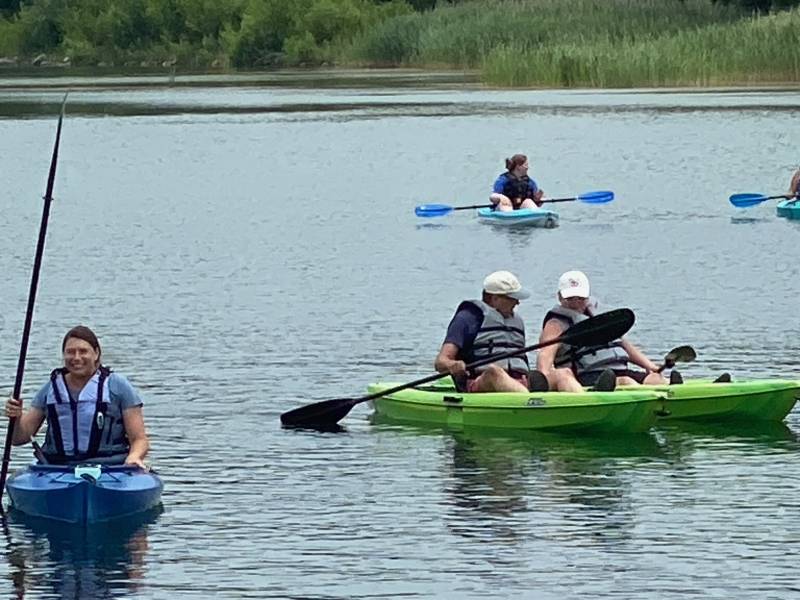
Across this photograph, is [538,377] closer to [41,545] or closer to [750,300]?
[41,545]

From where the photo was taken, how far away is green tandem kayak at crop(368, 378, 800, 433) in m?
15.5

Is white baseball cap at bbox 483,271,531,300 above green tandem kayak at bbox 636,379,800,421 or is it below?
above

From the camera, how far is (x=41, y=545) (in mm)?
12758

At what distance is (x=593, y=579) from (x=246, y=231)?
2191cm

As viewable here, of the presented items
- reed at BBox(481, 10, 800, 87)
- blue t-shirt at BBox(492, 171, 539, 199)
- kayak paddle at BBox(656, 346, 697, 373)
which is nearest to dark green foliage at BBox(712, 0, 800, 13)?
reed at BBox(481, 10, 800, 87)

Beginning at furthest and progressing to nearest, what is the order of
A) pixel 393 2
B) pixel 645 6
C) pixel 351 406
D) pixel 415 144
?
1. pixel 393 2
2. pixel 645 6
3. pixel 415 144
4. pixel 351 406

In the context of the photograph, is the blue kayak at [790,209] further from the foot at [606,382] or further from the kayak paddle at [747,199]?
the foot at [606,382]

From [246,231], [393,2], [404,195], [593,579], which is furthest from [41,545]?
[393,2]

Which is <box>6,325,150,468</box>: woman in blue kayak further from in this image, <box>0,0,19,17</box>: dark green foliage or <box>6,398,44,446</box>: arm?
<box>0,0,19,17</box>: dark green foliage

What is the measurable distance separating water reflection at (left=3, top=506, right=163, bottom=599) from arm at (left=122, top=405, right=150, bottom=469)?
46cm

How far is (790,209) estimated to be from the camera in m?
32.5

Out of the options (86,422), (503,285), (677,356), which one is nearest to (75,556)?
(86,422)

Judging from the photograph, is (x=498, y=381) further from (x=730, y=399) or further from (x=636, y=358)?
(x=730, y=399)

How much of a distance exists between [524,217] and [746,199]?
3345 mm
